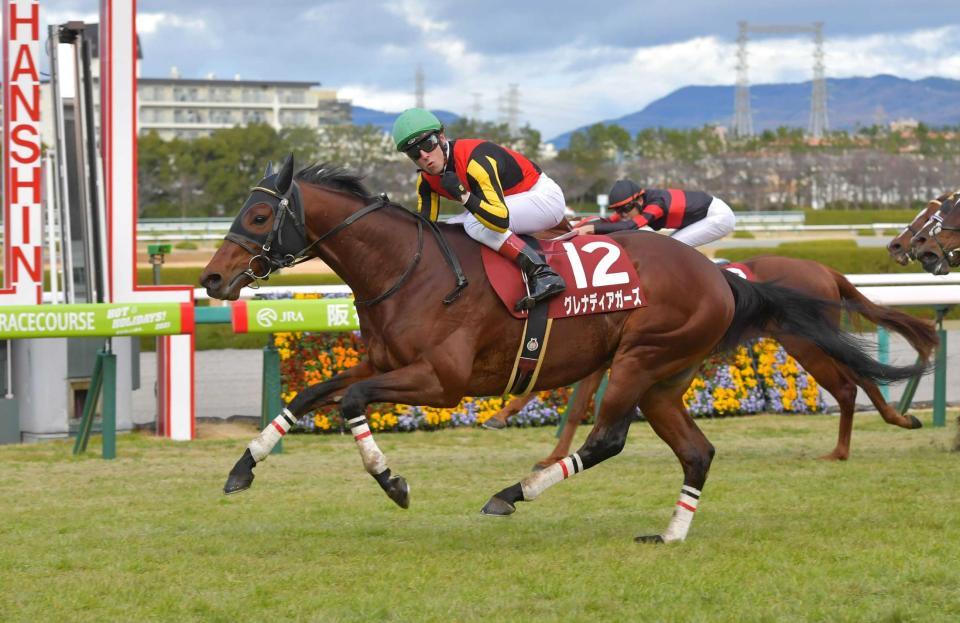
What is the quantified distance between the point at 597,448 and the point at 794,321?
1243mm

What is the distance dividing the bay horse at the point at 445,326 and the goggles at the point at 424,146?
308mm

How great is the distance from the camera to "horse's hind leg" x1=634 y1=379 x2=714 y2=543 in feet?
17.3

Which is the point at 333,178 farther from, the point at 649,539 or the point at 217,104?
the point at 217,104

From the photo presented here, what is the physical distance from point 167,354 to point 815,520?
16.5ft

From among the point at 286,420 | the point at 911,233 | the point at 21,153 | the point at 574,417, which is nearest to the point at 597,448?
the point at 286,420

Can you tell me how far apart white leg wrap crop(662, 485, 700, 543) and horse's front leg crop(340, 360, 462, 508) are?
108cm

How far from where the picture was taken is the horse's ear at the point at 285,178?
5.15 meters

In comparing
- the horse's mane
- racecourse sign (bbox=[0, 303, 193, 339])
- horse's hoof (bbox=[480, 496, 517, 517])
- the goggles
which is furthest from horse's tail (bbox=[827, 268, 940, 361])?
racecourse sign (bbox=[0, 303, 193, 339])

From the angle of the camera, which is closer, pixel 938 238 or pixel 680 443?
pixel 680 443

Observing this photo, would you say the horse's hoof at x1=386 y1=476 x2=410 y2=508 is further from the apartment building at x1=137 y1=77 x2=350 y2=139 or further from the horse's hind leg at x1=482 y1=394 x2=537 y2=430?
the apartment building at x1=137 y1=77 x2=350 y2=139

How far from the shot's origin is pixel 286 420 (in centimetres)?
523

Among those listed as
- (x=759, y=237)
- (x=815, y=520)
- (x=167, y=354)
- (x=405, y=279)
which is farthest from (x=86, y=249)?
(x=759, y=237)

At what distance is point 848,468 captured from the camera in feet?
23.8

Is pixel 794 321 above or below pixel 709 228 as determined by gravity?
below
